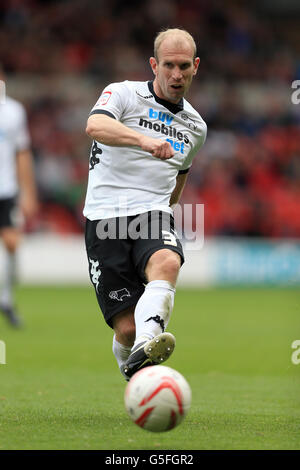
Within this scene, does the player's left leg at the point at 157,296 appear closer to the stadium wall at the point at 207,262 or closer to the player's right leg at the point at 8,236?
the player's right leg at the point at 8,236

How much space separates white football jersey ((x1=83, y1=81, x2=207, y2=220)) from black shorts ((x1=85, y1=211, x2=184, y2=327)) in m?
0.07

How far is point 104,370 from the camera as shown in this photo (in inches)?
286

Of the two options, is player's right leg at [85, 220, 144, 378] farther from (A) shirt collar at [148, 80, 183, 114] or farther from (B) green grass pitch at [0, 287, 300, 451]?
(A) shirt collar at [148, 80, 183, 114]

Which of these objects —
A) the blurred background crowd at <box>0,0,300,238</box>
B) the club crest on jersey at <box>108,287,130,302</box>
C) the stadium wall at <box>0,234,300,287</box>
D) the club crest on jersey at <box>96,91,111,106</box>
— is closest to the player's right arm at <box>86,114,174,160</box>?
the club crest on jersey at <box>96,91,111,106</box>

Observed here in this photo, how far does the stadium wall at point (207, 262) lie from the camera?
1752cm

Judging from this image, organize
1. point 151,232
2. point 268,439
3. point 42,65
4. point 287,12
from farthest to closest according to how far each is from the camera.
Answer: point 287,12
point 42,65
point 151,232
point 268,439

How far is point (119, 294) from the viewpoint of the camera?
5168 millimetres

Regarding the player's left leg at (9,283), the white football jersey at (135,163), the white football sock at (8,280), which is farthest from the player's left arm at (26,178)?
the white football jersey at (135,163)

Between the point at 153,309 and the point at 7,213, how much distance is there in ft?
18.1

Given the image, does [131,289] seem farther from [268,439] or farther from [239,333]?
[239,333]

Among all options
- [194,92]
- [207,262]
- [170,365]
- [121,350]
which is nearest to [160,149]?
[121,350]

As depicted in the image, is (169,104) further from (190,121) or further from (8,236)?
(8,236)
